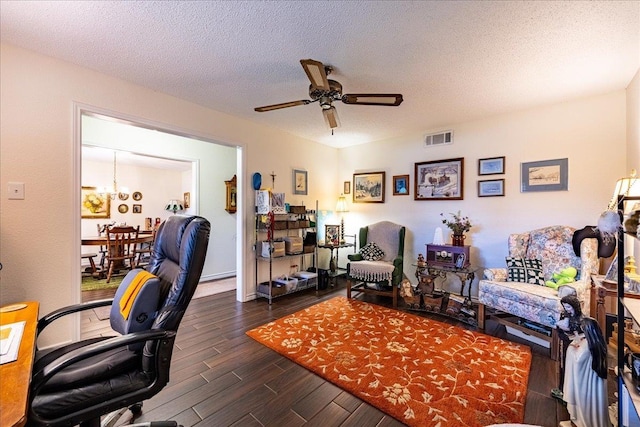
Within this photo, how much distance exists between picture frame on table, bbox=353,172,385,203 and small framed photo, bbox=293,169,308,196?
100 cm

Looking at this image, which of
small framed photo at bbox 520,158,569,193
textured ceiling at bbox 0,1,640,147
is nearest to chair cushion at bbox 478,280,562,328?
small framed photo at bbox 520,158,569,193

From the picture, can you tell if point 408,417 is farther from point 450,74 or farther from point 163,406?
point 450,74

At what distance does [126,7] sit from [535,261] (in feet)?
13.7

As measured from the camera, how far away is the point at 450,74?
2.42 m

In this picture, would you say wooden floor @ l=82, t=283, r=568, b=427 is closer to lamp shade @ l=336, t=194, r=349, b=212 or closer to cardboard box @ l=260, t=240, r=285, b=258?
cardboard box @ l=260, t=240, r=285, b=258

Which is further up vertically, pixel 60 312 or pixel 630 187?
pixel 630 187

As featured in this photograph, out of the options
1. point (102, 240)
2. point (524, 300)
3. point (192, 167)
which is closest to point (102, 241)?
point (102, 240)

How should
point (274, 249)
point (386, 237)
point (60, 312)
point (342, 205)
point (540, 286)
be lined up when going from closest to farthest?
1. point (60, 312)
2. point (540, 286)
3. point (274, 249)
4. point (386, 237)
5. point (342, 205)

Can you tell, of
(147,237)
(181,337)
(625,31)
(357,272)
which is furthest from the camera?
(147,237)

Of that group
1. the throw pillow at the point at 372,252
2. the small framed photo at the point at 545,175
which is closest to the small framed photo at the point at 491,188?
the small framed photo at the point at 545,175

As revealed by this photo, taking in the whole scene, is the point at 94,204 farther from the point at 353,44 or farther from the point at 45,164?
the point at 353,44

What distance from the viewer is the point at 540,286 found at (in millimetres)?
2662

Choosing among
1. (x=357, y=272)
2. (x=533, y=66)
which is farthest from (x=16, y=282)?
(x=533, y=66)

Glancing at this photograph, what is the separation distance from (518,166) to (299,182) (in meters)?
3.09
